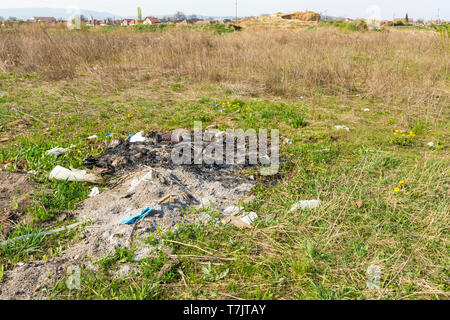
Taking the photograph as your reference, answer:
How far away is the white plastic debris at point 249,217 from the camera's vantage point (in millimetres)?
2574

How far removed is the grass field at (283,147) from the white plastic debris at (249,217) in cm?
9

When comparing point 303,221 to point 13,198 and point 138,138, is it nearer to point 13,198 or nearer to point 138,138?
point 13,198

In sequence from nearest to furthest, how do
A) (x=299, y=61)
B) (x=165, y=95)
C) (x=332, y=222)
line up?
1. (x=332, y=222)
2. (x=165, y=95)
3. (x=299, y=61)

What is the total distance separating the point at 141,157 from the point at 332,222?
7.59 ft

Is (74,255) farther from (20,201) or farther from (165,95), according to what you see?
(165,95)

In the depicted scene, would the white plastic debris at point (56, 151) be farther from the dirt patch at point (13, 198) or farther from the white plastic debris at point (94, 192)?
the white plastic debris at point (94, 192)

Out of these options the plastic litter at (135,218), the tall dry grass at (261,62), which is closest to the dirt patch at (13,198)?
the plastic litter at (135,218)

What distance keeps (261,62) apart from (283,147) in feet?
14.6

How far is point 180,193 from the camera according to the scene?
2916mm

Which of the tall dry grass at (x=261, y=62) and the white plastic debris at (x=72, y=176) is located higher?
the tall dry grass at (x=261, y=62)

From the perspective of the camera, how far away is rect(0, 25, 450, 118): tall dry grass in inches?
257

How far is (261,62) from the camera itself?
791 cm

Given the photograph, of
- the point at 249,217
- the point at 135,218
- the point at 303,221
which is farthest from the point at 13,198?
the point at 303,221
